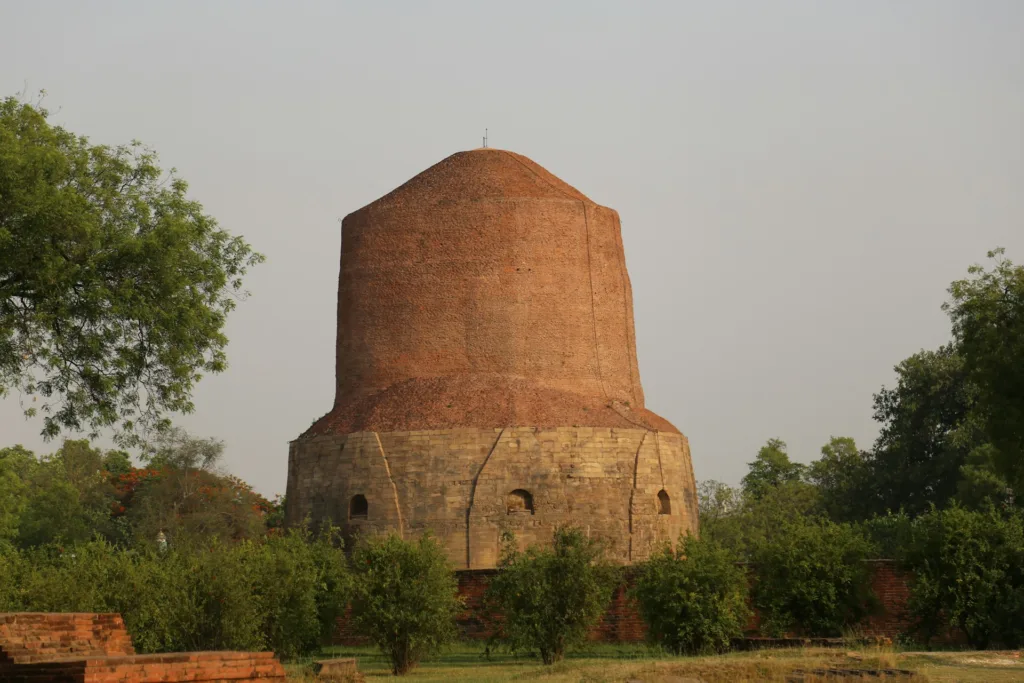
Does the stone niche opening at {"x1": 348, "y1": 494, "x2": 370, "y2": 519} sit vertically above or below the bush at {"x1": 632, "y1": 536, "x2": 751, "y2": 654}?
above

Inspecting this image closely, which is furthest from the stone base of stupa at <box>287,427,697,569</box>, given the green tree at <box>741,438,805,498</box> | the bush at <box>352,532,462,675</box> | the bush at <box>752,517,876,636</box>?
the green tree at <box>741,438,805,498</box>

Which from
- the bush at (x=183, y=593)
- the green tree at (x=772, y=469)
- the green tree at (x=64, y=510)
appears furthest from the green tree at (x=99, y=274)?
the green tree at (x=772, y=469)

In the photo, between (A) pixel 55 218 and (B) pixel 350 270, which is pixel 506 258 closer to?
(B) pixel 350 270

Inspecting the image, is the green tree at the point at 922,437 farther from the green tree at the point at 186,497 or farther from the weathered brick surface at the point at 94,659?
the weathered brick surface at the point at 94,659

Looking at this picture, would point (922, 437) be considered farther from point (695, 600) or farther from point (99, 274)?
point (99, 274)

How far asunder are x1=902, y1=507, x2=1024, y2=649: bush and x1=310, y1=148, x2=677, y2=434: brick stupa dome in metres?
8.54

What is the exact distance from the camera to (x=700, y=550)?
2116cm

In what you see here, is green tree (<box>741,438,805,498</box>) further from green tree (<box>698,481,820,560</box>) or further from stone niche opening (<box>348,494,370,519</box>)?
stone niche opening (<box>348,494,370,519</box>)

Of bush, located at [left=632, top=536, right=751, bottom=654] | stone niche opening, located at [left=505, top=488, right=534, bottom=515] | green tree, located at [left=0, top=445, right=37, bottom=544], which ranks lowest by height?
bush, located at [left=632, top=536, right=751, bottom=654]

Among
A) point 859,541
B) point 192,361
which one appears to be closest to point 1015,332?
point 859,541

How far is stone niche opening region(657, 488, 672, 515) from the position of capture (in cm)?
2891

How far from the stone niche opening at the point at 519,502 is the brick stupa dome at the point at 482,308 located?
190cm

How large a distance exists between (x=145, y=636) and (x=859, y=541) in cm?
1149

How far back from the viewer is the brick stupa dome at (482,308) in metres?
29.4
